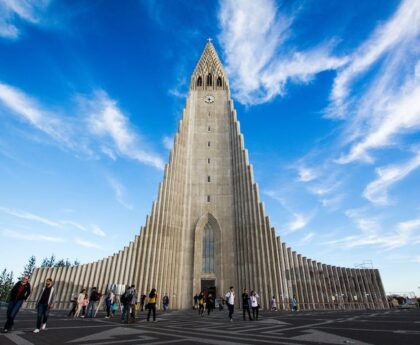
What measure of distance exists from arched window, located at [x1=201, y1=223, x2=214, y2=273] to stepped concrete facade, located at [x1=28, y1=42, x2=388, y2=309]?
107 mm

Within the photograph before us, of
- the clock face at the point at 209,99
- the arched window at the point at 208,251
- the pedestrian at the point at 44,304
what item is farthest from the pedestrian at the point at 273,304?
the clock face at the point at 209,99

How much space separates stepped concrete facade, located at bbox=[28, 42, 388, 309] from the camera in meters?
27.4

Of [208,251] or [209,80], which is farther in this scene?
[209,80]

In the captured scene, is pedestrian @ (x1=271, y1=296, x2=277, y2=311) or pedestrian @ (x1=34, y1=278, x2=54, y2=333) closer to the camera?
pedestrian @ (x1=34, y1=278, x2=54, y2=333)

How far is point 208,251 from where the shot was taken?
100 ft

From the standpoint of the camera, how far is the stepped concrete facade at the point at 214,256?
27422mm

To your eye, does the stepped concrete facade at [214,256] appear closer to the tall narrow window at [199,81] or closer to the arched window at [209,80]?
the tall narrow window at [199,81]

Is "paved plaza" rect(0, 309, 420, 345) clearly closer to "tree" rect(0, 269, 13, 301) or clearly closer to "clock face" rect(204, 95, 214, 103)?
"clock face" rect(204, 95, 214, 103)

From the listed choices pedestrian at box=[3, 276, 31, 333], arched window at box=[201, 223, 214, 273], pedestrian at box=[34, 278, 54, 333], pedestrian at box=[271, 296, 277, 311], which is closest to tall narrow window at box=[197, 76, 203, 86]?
arched window at box=[201, 223, 214, 273]

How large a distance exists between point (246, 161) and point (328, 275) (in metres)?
15.5

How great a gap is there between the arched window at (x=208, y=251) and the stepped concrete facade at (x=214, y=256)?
0.11m

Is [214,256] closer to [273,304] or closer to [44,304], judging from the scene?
[273,304]

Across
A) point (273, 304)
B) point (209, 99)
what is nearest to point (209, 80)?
point (209, 99)

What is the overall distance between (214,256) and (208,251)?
88 cm
